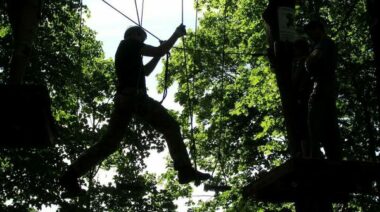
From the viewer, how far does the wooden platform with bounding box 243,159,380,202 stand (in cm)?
448

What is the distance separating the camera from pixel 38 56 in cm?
1499

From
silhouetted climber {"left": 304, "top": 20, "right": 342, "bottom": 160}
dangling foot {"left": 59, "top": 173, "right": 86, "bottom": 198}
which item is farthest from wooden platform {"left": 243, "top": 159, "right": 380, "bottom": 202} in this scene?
dangling foot {"left": 59, "top": 173, "right": 86, "bottom": 198}

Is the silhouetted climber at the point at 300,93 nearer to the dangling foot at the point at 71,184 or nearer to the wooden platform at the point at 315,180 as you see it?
the wooden platform at the point at 315,180

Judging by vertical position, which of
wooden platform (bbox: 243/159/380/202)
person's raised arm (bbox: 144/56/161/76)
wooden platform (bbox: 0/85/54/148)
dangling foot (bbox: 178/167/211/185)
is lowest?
wooden platform (bbox: 0/85/54/148)

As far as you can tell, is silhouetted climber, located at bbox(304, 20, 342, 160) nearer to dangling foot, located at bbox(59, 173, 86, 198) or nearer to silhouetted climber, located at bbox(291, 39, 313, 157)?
silhouetted climber, located at bbox(291, 39, 313, 157)

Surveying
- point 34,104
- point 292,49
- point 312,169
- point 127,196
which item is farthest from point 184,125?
point 34,104

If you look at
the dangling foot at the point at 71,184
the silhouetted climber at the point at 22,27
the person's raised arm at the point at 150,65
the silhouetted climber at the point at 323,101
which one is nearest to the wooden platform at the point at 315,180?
the silhouetted climber at the point at 323,101

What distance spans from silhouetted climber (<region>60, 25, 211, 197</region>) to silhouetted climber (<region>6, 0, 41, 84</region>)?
925mm

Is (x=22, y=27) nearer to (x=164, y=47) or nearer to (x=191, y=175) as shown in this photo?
(x=164, y=47)

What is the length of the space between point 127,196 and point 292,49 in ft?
51.3

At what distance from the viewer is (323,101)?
5020 millimetres

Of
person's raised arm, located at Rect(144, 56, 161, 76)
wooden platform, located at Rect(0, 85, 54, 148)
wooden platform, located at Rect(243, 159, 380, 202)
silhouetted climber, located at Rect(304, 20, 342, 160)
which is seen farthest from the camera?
person's raised arm, located at Rect(144, 56, 161, 76)

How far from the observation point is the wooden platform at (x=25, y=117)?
311cm

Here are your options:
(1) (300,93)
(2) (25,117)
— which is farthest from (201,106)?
(2) (25,117)
